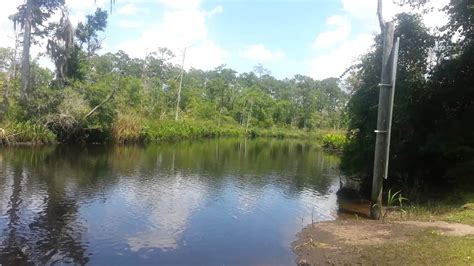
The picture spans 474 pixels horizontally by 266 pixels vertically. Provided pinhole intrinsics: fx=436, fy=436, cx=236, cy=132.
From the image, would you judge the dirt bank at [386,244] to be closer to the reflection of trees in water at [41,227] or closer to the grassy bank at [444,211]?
the grassy bank at [444,211]

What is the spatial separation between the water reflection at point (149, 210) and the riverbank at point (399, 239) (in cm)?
83

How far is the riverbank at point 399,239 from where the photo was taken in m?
8.12

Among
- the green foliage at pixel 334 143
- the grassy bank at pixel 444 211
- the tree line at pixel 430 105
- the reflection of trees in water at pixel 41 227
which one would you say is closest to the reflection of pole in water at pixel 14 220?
the reflection of trees in water at pixel 41 227

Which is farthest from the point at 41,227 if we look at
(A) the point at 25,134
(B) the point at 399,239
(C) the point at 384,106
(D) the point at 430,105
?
(A) the point at 25,134

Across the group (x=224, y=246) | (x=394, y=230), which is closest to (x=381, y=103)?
(x=394, y=230)

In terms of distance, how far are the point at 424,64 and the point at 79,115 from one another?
26.0 metres

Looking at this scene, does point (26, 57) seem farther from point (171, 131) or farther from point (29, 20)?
point (171, 131)

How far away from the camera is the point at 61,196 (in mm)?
15328

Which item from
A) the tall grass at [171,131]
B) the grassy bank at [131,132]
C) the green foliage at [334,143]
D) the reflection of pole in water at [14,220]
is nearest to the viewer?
the reflection of pole in water at [14,220]

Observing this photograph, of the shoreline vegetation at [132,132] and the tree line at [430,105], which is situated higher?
the tree line at [430,105]

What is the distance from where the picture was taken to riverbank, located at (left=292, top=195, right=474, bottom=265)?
26.6 feet

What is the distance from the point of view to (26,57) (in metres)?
33.9

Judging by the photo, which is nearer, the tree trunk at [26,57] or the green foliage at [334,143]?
the tree trunk at [26,57]

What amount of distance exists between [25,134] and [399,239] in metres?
29.0
